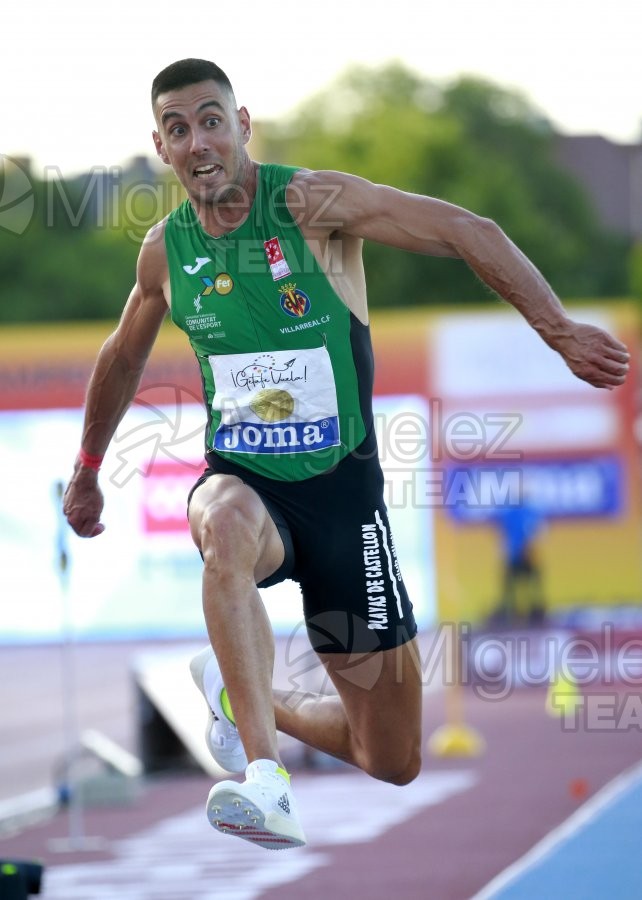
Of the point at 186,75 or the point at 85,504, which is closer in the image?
the point at 186,75

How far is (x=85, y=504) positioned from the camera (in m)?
5.68

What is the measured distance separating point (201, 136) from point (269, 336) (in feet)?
2.07

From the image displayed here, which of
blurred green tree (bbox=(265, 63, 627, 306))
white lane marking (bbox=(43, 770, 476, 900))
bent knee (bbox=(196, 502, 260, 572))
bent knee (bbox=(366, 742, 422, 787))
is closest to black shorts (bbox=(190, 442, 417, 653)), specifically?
bent knee (bbox=(196, 502, 260, 572))

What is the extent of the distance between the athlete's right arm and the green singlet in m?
0.16

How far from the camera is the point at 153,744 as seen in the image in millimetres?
13648

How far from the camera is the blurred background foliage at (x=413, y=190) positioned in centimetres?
5438

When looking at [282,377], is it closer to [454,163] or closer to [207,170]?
[207,170]

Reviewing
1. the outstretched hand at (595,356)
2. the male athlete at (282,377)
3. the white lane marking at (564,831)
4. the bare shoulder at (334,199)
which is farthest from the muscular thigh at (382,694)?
the white lane marking at (564,831)

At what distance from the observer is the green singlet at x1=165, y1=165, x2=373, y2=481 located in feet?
16.4

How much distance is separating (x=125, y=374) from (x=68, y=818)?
6330 millimetres

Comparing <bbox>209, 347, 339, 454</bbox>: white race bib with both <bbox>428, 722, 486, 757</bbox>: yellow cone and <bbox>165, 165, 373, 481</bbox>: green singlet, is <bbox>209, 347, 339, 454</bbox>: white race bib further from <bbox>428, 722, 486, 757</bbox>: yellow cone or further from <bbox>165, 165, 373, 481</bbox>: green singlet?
<bbox>428, 722, 486, 757</bbox>: yellow cone

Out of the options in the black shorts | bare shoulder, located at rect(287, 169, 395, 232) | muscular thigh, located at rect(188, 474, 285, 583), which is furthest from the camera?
the black shorts

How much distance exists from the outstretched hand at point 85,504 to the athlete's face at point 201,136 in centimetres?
121

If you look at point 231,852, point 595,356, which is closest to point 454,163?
point 231,852
